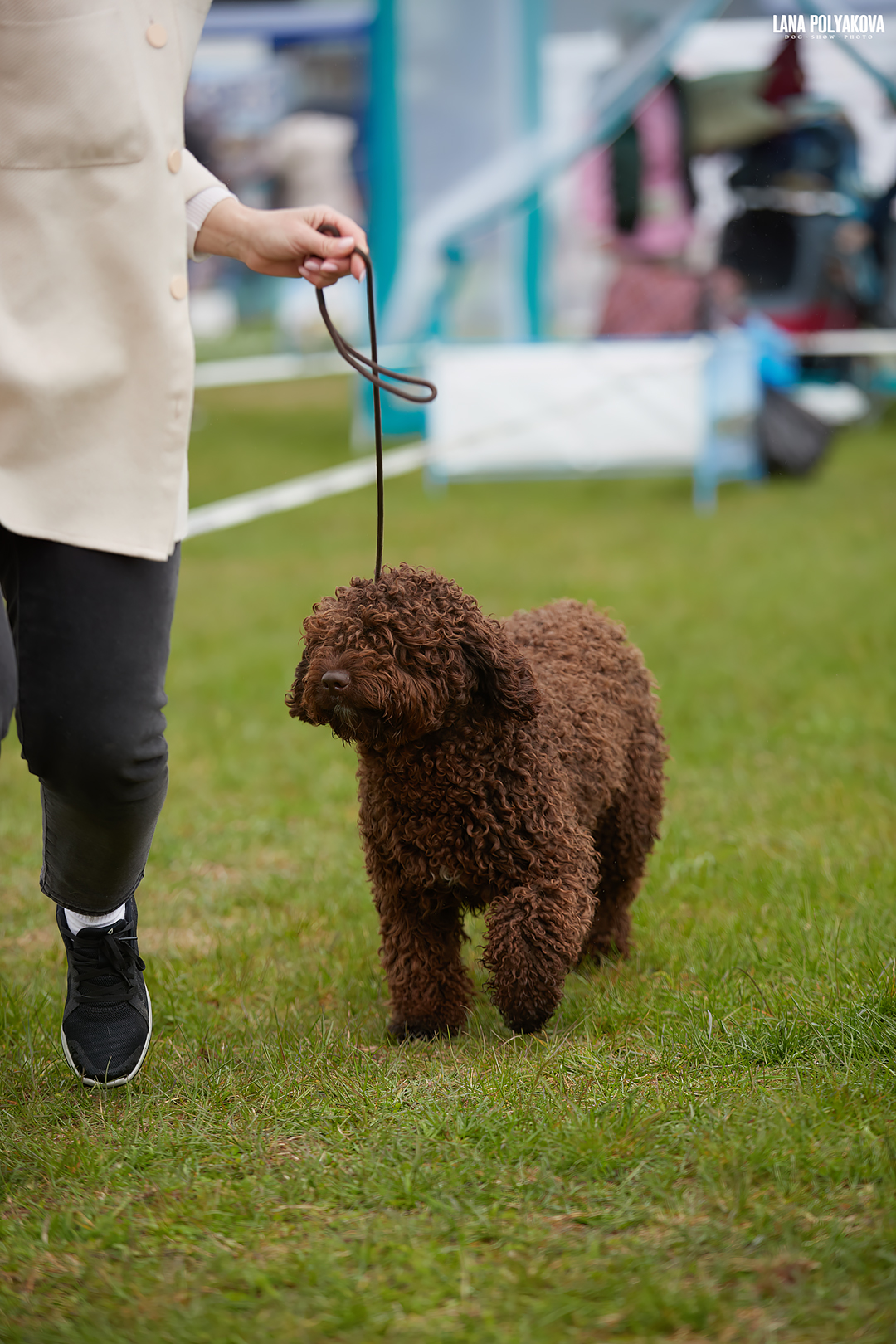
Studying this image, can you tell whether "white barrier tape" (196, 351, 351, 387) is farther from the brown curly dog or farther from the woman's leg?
the woman's leg

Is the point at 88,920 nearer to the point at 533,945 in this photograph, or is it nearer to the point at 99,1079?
the point at 99,1079

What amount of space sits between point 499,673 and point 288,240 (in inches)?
37.4

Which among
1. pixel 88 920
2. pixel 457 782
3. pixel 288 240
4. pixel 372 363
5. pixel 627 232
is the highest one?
pixel 288 240

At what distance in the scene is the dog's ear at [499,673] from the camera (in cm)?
289

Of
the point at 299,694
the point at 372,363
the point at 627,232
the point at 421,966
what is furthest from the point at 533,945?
the point at 627,232

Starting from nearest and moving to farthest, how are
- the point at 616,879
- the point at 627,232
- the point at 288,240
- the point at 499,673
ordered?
the point at 288,240 < the point at 499,673 < the point at 616,879 < the point at 627,232

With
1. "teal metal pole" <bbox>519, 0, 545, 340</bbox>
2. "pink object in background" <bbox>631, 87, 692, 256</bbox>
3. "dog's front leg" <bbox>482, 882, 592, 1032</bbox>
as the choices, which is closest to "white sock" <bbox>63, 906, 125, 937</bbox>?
"dog's front leg" <bbox>482, 882, 592, 1032</bbox>

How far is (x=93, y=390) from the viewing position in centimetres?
226

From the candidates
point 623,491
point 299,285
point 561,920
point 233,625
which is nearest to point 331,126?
point 299,285

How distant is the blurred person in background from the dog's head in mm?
399

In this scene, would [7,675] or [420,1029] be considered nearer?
[7,675]

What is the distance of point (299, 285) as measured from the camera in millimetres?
22484

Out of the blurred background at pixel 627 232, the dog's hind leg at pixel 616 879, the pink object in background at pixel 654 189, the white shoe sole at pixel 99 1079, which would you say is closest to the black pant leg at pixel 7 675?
the white shoe sole at pixel 99 1079

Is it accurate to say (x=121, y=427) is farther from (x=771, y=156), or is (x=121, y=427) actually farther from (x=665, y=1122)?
(x=771, y=156)
